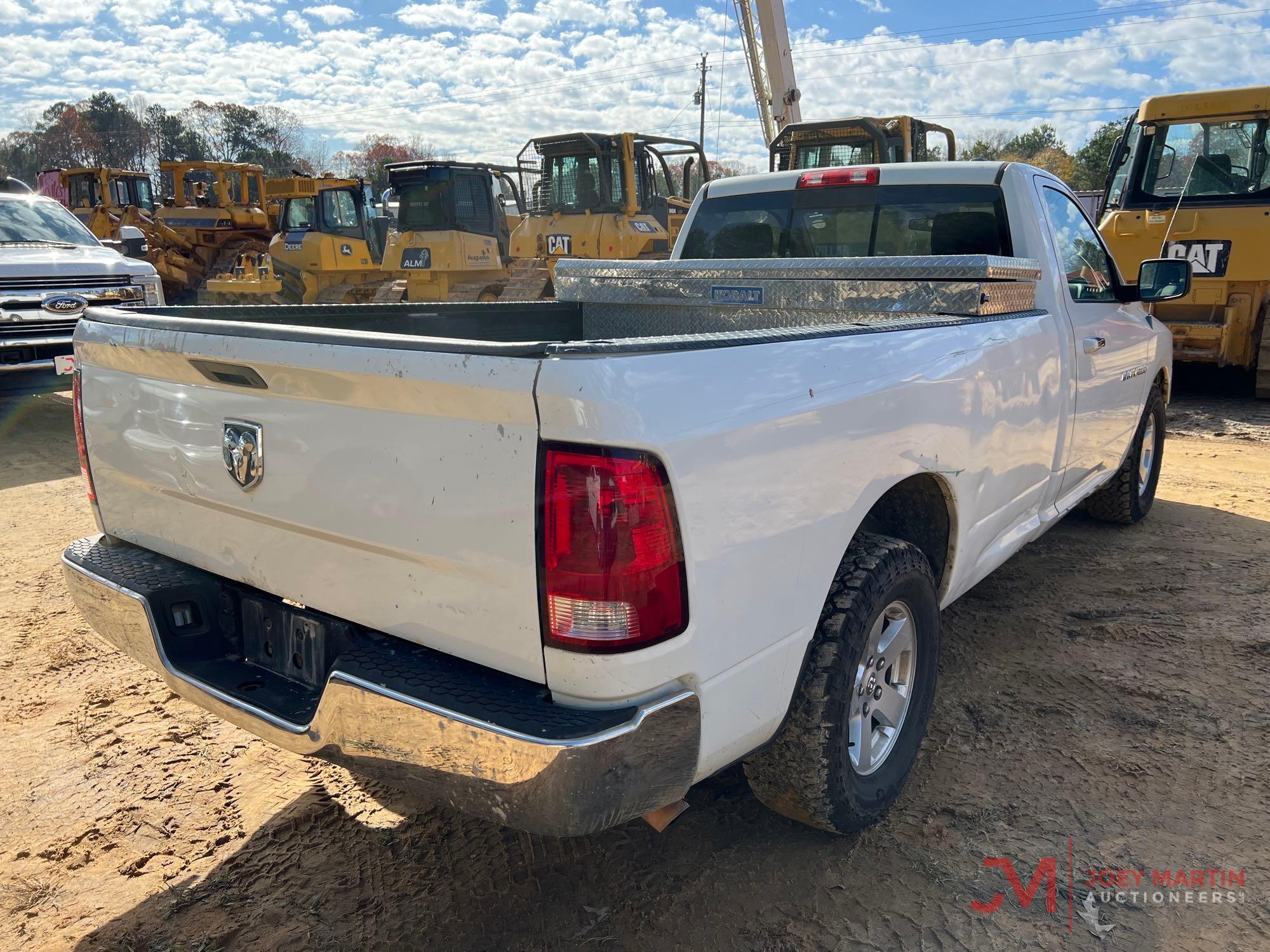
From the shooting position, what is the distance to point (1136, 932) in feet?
7.80

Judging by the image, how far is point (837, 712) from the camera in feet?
7.80

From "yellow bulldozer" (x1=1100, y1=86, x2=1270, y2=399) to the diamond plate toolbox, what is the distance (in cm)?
786

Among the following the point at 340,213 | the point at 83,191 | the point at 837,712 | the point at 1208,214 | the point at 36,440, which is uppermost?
the point at 83,191

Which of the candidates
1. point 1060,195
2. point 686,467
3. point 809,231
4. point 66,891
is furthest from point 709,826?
point 1060,195

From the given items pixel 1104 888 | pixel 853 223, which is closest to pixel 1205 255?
pixel 853 223

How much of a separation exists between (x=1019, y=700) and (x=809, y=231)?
7.96ft

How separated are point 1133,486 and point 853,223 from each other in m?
2.51

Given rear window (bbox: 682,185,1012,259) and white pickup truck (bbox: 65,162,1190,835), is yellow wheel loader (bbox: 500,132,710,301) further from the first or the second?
white pickup truck (bbox: 65,162,1190,835)

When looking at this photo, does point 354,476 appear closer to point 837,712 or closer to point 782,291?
point 837,712

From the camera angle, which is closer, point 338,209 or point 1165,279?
point 1165,279

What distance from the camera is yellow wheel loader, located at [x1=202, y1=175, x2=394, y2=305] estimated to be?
1675cm

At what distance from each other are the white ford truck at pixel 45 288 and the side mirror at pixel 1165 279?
25.9 feet

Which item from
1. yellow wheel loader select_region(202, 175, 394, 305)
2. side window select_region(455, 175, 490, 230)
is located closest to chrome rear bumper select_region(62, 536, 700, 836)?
side window select_region(455, 175, 490, 230)

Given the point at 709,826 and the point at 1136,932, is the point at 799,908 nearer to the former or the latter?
the point at 709,826
